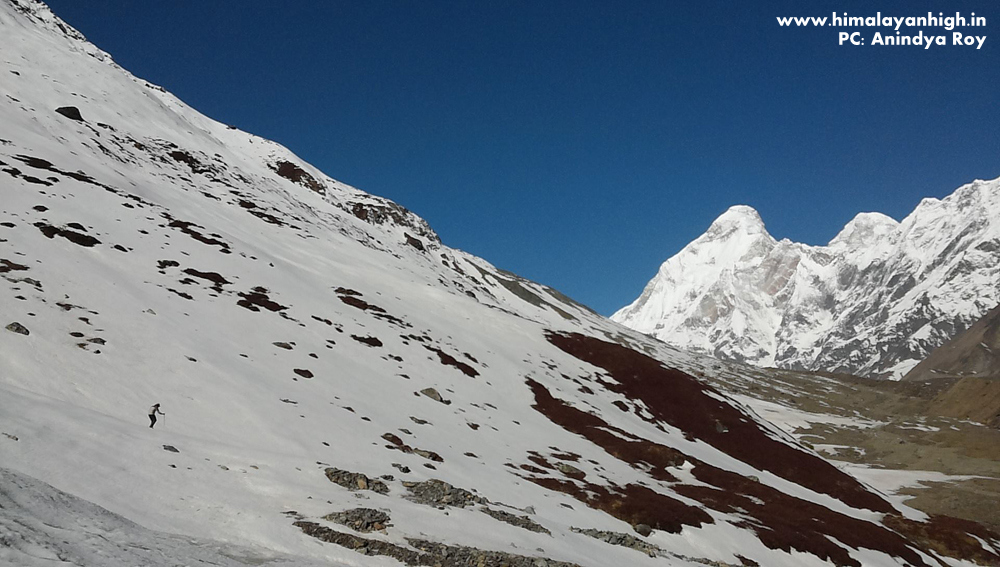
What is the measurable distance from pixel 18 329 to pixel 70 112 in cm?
7657

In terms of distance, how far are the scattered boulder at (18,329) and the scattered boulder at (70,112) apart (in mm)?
74204

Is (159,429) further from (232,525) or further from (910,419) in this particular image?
(910,419)

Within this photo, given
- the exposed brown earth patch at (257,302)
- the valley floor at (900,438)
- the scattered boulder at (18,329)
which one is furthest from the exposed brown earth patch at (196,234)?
the valley floor at (900,438)

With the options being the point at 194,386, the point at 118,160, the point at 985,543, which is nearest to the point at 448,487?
the point at 194,386

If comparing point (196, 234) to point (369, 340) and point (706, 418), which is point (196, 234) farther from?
point (706, 418)

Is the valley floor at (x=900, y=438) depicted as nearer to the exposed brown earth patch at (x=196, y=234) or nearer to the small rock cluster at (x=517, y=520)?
the small rock cluster at (x=517, y=520)

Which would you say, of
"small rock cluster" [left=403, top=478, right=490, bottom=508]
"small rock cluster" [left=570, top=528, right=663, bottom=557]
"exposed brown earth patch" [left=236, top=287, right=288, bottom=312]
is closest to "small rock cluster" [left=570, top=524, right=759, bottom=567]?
"small rock cluster" [left=570, top=528, right=663, bottom=557]

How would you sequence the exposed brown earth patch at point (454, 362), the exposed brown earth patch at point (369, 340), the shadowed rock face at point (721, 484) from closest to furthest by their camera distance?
the shadowed rock face at point (721, 484) < the exposed brown earth patch at point (369, 340) < the exposed brown earth patch at point (454, 362)

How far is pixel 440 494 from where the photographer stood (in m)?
24.0

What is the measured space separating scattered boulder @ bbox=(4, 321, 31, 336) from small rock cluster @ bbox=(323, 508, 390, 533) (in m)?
17.7

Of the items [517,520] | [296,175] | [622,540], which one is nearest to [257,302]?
[517,520]

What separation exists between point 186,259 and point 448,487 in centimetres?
3499

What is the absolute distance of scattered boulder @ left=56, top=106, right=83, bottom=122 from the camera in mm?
84688

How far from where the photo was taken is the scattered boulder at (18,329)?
85.1 feet
